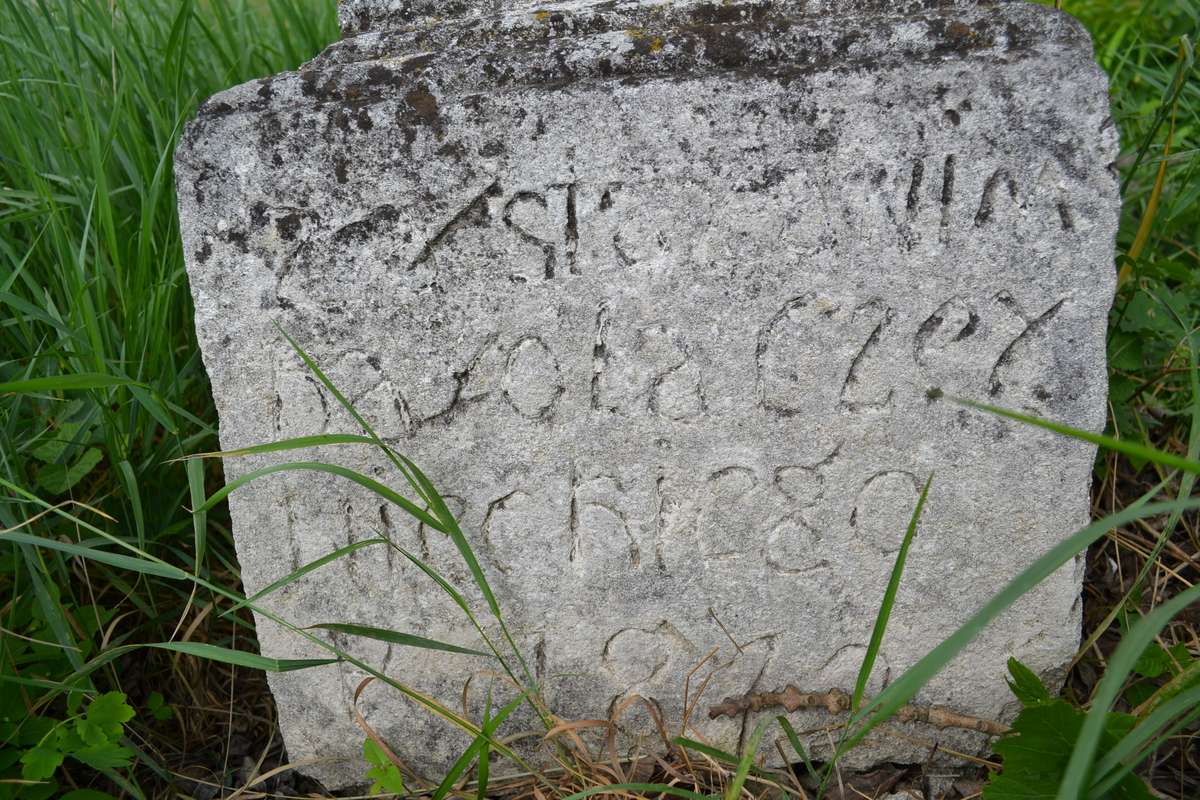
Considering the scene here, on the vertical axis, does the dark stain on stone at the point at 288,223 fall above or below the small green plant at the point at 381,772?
above

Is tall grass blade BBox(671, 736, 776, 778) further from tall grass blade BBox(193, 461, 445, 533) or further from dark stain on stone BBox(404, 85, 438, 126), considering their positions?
dark stain on stone BBox(404, 85, 438, 126)

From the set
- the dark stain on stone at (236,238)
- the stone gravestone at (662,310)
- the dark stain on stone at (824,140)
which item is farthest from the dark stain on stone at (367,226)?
the dark stain on stone at (824,140)

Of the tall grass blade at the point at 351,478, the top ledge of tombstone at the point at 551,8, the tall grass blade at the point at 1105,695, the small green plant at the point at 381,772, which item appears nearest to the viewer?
the tall grass blade at the point at 1105,695

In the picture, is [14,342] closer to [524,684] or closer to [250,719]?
[250,719]

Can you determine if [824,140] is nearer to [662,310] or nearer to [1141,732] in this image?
[662,310]

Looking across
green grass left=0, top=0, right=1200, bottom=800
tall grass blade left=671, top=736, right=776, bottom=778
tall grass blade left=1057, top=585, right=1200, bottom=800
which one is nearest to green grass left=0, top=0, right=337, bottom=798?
green grass left=0, top=0, right=1200, bottom=800

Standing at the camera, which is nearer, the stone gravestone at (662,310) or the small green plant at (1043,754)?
the small green plant at (1043,754)

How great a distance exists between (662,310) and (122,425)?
3.30 ft

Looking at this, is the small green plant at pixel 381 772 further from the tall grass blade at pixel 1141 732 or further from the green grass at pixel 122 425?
the tall grass blade at pixel 1141 732

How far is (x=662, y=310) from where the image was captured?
1.38 metres

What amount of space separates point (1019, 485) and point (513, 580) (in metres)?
0.81

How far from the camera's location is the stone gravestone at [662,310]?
4.31ft

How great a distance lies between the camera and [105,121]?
2.07 metres

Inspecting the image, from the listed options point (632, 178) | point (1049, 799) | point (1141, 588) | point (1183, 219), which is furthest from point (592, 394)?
point (1183, 219)
